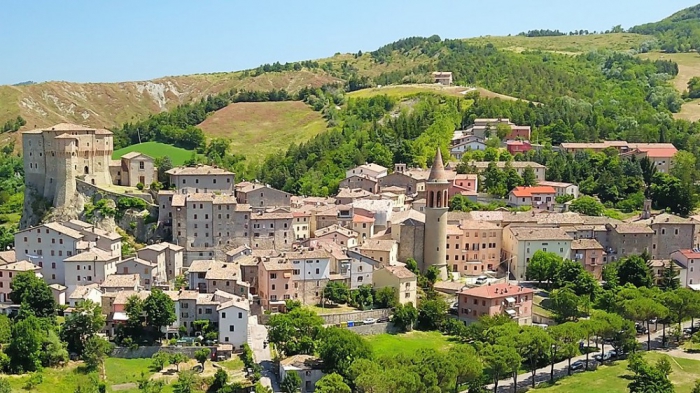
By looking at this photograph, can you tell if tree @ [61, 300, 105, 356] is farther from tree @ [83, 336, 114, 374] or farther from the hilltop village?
the hilltop village

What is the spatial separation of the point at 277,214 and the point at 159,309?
1555cm

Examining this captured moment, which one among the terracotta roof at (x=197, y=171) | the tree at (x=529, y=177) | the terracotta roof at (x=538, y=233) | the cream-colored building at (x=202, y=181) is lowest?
the terracotta roof at (x=538, y=233)

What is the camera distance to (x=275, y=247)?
6366 cm

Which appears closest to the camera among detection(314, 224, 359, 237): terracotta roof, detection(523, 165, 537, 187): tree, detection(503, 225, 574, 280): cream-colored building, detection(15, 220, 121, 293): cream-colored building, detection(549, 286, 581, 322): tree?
detection(15, 220, 121, 293): cream-colored building

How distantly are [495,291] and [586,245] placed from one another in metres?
13.2

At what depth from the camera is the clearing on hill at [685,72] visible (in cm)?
13723

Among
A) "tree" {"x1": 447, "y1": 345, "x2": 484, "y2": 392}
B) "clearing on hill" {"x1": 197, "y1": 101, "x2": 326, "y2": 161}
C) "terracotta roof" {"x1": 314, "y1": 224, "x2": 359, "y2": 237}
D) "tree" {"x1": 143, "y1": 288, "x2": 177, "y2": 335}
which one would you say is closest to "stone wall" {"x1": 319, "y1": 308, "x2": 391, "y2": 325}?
"terracotta roof" {"x1": 314, "y1": 224, "x2": 359, "y2": 237}

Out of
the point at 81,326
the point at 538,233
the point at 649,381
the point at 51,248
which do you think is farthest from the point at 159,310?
the point at 538,233

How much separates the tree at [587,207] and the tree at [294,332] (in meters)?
36.3

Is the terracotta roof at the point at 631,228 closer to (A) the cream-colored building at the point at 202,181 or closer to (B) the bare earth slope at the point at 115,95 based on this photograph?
(A) the cream-colored building at the point at 202,181

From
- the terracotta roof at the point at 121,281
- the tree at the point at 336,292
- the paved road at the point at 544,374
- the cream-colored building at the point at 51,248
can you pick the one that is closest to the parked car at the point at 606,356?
the paved road at the point at 544,374

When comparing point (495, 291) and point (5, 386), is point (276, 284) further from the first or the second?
point (5, 386)

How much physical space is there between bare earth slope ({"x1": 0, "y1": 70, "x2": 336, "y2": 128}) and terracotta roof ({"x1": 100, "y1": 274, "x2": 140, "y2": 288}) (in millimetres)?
95249

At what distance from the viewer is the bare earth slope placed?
508 ft
